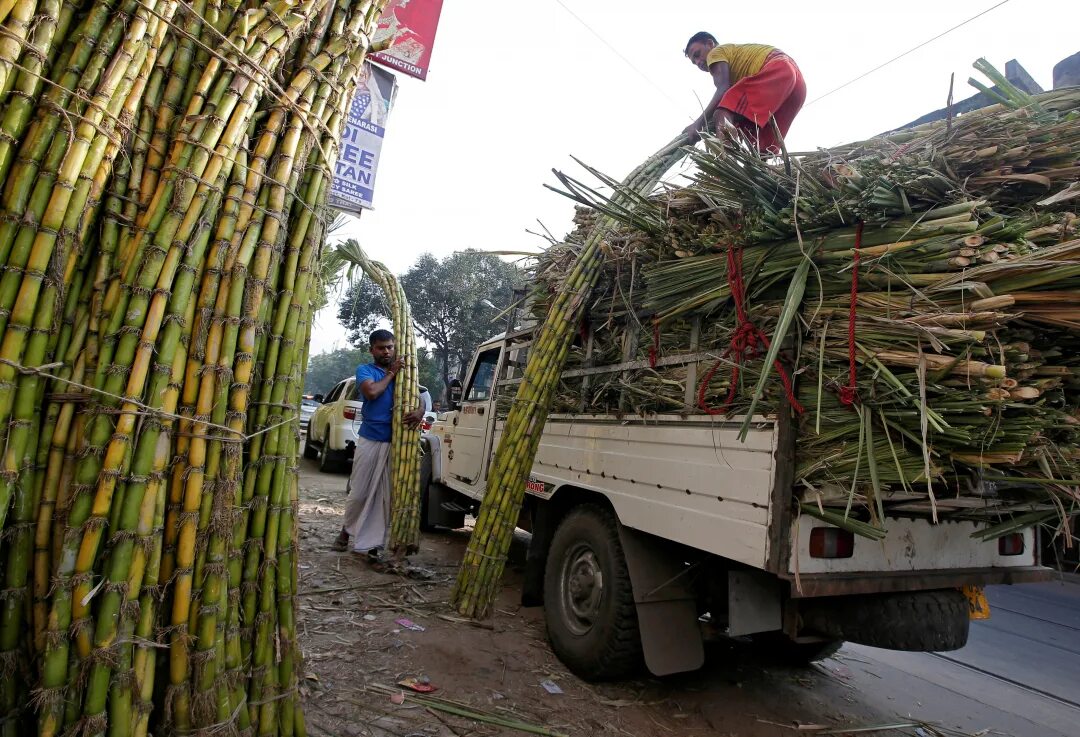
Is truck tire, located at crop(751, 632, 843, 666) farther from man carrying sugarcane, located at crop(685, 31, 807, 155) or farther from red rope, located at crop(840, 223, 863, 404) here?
man carrying sugarcane, located at crop(685, 31, 807, 155)

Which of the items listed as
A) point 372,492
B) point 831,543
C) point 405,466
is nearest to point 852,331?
point 831,543

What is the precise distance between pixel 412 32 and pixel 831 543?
5.29m

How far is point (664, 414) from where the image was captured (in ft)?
10.6

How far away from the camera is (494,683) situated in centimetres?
320

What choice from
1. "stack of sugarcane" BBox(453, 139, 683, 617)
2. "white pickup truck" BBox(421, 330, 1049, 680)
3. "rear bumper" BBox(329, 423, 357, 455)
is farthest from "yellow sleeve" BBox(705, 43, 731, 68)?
"rear bumper" BBox(329, 423, 357, 455)

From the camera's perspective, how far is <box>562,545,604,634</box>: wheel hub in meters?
3.56

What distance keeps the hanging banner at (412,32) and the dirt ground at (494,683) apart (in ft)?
14.2

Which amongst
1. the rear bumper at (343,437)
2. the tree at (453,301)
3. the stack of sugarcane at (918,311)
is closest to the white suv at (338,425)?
the rear bumper at (343,437)

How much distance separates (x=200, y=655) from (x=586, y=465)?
2.56 meters

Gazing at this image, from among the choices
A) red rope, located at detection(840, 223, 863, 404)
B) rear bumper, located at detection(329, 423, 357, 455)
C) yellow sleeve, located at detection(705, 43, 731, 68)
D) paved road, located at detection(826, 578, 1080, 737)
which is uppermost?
yellow sleeve, located at detection(705, 43, 731, 68)

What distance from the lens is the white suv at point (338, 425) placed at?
10328mm

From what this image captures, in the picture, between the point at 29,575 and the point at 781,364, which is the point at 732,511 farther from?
the point at 29,575

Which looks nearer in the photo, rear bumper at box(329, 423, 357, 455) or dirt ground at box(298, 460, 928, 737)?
dirt ground at box(298, 460, 928, 737)

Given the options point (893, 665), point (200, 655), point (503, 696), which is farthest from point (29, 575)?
point (893, 665)
